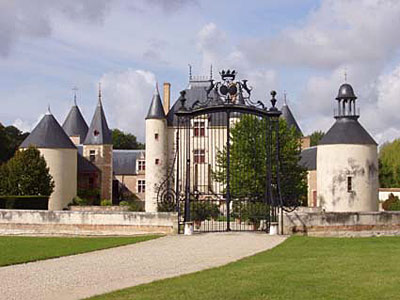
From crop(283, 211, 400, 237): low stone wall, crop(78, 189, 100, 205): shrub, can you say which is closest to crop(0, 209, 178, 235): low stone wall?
crop(283, 211, 400, 237): low stone wall

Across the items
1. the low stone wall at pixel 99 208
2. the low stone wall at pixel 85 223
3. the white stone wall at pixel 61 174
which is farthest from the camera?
the white stone wall at pixel 61 174

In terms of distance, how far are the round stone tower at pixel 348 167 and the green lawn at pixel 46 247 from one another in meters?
15.0

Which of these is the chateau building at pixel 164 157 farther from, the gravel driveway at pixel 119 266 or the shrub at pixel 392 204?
the gravel driveway at pixel 119 266

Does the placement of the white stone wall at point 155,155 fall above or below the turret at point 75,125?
below

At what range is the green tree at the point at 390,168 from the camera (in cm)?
4947

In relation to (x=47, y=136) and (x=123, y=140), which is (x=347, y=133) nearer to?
(x=47, y=136)

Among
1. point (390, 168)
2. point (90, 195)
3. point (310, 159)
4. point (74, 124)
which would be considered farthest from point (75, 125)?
point (390, 168)

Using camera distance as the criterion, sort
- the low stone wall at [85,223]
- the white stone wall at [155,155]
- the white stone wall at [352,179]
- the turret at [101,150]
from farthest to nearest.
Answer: the turret at [101,150], the white stone wall at [155,155], the white stone wall at [352,179], the low stone wall at [85,223]

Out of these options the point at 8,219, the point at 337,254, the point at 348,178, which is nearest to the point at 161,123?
the point at 348,178

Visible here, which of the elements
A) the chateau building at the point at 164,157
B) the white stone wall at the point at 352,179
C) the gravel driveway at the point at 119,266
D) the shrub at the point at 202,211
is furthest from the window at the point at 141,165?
the gravel driveway at the point at 119,266

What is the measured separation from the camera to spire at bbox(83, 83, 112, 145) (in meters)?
40.3

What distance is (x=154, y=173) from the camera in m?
36.1

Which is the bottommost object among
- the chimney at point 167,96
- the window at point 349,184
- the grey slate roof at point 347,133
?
the window at point 349,184

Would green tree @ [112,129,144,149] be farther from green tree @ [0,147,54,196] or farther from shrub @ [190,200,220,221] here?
shrub @ [190,200,220,221]
